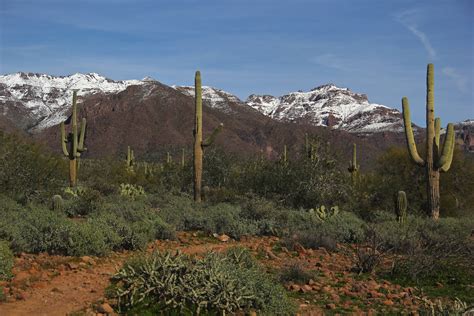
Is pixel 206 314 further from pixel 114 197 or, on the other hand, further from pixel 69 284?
pixel 114 197

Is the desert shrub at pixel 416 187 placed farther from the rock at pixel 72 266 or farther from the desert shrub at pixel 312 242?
the rock at pixel 72 266

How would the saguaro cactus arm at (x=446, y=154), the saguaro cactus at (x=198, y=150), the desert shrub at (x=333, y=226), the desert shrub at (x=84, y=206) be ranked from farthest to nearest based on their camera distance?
the saguaro cactus at (x=198, y=150) → the saguaro cactus arm at (x=446, y=154) → the desert shrub at (x=84, y=206) → the desert shrub at (x=333, y=226)

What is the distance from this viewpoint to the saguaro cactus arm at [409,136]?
15.3 metres

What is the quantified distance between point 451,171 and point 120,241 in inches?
688

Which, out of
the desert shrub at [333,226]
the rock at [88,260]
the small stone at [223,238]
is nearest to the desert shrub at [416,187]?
the desert shrub at [333,226]

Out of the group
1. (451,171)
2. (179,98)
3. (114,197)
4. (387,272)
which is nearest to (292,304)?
(387,272)

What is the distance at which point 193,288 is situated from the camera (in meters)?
5.61

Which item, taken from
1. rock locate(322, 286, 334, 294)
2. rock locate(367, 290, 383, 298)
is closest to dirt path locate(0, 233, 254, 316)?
rock locate(322, 286, 334, 294)

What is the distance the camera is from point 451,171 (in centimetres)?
2195

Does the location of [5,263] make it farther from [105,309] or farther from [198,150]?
[198,150]

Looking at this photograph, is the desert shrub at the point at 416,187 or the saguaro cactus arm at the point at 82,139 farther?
the saguaro cactus arm at the point at 82,139

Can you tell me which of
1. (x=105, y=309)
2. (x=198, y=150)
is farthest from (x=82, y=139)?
(x=105, y=309)

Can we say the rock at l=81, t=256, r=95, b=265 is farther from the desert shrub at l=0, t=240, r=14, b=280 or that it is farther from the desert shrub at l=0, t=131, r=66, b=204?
the desert shrub at l=0, t=131, r=66, b=204

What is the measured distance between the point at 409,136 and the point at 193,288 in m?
12.2
